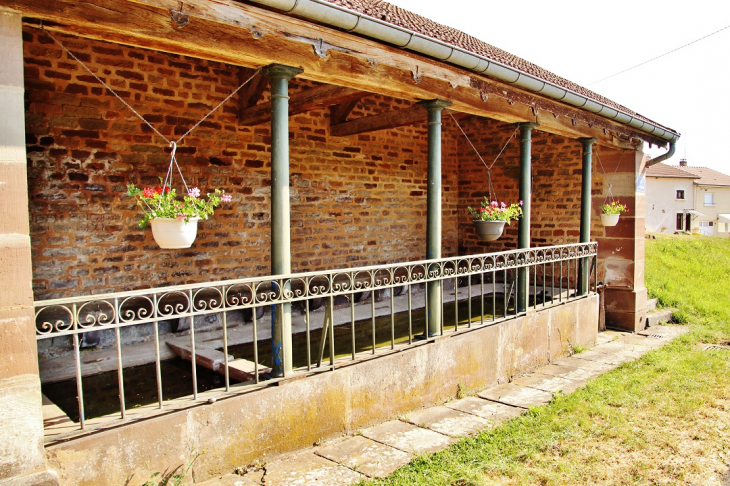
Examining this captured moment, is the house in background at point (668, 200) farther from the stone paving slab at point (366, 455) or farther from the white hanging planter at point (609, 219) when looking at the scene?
the stone paving slab at point (366, 455)

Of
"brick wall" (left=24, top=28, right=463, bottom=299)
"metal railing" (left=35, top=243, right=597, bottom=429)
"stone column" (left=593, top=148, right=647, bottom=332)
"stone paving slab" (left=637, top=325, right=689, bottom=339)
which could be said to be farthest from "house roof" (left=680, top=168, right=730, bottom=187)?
"brick wall" (left=24, top=28, right=463, bottom=299)

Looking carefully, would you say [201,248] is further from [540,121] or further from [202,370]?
[540,121]

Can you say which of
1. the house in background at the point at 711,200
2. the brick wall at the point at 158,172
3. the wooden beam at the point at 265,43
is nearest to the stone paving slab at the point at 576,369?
the wooden beam at the point at 265,43

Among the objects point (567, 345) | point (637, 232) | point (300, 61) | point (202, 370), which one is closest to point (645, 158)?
point (637, 232)

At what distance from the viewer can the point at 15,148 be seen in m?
2.30

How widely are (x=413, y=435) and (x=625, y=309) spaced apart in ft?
17.7

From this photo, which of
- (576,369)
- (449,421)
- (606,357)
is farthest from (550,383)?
(449,421)

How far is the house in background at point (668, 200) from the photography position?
1310 inches

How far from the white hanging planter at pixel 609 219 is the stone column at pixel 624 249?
31 centimetres

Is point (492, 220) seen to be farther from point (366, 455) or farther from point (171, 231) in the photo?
point (171, 231)

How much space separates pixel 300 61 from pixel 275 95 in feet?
1.02

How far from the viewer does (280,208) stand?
3.47m

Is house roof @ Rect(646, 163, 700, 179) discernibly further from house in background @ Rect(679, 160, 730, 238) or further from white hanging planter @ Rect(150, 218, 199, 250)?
white hanging planter @ Rect(150, 218, 199, 250)

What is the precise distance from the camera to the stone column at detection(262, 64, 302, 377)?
339cm
